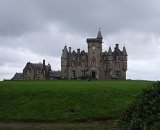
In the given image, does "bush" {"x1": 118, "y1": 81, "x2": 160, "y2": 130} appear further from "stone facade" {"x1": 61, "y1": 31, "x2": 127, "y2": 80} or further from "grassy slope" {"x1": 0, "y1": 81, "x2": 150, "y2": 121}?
"stone facade" {"x1": 61, "y1": 31, "x2": 127, "y2": 80}

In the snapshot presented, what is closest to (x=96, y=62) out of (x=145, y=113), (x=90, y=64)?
(x=90, y=64)

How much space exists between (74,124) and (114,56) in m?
107

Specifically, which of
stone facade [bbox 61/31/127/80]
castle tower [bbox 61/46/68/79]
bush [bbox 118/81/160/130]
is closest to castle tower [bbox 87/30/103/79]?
stone facade [bbox 61/31/127/80]

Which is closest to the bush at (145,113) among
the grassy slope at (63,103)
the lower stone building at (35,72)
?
the grassy slope at (63,103)

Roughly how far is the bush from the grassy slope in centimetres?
1900

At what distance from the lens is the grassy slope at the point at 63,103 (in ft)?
116

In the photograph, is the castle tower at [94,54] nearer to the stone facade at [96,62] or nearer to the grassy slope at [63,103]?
the stone facade at [96,62]

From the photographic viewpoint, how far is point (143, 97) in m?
15.2

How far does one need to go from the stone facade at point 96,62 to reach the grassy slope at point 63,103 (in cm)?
8692

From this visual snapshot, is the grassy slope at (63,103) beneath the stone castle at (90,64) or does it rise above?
beneath

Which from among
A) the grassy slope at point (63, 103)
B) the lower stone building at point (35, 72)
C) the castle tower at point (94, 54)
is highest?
the castle tower at point (94, 54)

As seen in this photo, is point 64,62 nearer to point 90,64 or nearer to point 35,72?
point 90,64

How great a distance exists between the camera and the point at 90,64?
136 meters

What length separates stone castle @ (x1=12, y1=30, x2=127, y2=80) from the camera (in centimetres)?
13538
